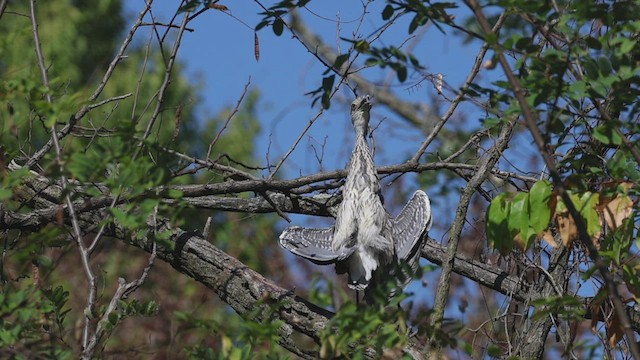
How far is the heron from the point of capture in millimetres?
4102

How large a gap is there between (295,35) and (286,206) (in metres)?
0.83

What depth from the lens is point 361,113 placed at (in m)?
4.36

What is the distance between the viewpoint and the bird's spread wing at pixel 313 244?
3986mm

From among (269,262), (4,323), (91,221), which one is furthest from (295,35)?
(269,262)

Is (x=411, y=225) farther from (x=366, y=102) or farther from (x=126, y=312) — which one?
(x=126, y=312)

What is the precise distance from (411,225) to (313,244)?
40 centimetres

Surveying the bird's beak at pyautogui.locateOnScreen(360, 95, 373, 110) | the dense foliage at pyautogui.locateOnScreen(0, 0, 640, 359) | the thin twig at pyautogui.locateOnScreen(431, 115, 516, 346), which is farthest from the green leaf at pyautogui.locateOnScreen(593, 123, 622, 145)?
the bird's beak at pyautogui.locateOnScreen(360, 95, 373, 110)

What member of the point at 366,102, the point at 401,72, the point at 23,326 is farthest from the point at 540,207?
the point at 366,102

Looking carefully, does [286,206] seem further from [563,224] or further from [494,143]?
[563,224]

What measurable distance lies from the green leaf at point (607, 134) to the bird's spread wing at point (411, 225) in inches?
59.3

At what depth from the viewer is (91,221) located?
426 cm

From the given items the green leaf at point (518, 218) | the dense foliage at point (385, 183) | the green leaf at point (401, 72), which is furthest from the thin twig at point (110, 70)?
the green leaf at point (518, 218)

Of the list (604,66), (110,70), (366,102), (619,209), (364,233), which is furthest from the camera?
(366,102)

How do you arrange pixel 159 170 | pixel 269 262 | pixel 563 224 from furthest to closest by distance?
pixel 269 262
pixel 563 224
pixel 159 170
